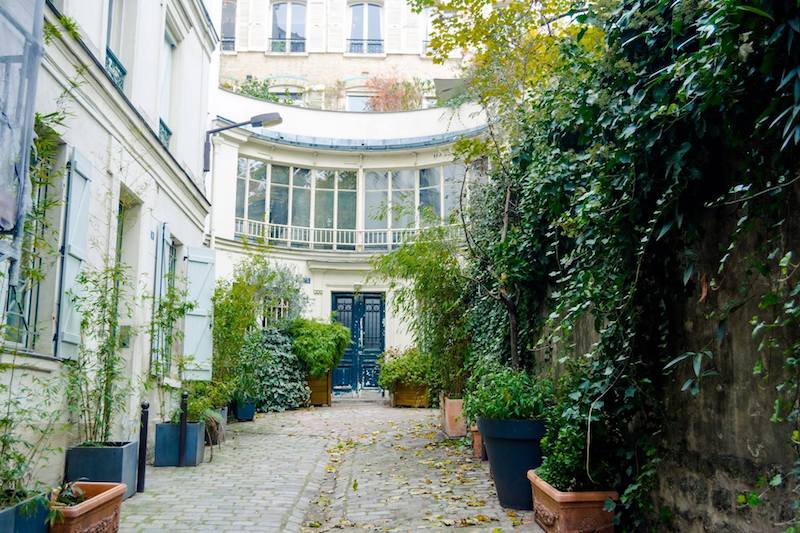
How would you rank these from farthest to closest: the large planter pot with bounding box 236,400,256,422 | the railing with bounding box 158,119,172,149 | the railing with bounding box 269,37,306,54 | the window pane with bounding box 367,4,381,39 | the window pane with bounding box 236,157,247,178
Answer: the window pane with bounding box 367,4,381,39 < the railing with bounding box 269,37,306,54 < the window pane with bounding box 236,157,247,178 < the large planter pot with bounding box 236,400,256,422 < the railing with bounding box 158,119,172,149

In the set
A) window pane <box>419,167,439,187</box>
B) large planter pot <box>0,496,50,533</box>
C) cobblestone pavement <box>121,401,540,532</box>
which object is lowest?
cobblestone pavement <box>121,401,540,532</box>

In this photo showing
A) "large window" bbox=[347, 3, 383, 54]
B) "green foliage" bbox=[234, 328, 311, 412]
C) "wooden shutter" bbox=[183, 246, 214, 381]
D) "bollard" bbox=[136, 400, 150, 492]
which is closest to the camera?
"bollard" bbox=[136, 400, 150, 492]

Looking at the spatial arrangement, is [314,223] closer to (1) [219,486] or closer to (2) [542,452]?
(1) [219,486]

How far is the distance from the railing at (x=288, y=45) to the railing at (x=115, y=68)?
1687 centimetres

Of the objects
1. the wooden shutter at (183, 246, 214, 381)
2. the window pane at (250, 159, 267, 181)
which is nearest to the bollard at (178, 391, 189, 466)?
the wooden shutter at (183, 246, 214, 381)

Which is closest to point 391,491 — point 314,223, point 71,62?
point 71,62

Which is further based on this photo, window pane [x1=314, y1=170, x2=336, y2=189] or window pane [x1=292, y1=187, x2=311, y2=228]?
window pane [x1=314, y1=170, x2=336, y2=189]

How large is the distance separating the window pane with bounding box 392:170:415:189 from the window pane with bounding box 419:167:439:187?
0.26 meters

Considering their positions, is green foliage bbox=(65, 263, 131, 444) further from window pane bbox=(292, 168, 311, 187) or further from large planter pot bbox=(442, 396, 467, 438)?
window pane bbox=(292, 168, 311, 187)

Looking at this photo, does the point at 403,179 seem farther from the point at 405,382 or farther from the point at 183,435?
the point at 183,435

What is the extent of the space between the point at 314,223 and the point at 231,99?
157 inches

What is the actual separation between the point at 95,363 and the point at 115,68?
335 centimetres

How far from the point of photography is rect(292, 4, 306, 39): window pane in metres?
24.1

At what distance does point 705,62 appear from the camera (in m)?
3.28
